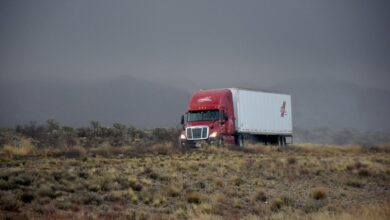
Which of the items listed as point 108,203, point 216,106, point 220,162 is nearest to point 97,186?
point 108,203

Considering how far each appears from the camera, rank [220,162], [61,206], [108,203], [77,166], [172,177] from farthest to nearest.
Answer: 1. [220,162]
2. [77,166]
3. [172,177]
4. [108,203]
5. [61,206]

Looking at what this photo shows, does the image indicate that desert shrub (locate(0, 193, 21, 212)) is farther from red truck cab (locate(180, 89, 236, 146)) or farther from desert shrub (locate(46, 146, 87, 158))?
red truck cab (locate(180, 89, 236, 146))

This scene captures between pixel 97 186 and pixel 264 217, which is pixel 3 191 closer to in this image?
pixel 97 186

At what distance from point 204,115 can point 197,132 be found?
1.32 m

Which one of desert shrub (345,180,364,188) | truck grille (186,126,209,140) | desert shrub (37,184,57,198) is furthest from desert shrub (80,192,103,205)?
truck grille (186,126,209,140)

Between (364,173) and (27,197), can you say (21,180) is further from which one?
(364,173)

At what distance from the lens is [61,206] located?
15.0 m

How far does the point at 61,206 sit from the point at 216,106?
2503cm

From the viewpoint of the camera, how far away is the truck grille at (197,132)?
39175 mm

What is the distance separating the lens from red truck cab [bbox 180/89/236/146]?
39.0 m

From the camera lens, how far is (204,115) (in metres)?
39.9

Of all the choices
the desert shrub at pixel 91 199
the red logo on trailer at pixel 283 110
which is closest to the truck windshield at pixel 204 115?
the red logo on trailer at pixel 283 110

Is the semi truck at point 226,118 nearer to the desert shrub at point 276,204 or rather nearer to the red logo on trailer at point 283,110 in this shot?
the red logo on trailer at point 283,110

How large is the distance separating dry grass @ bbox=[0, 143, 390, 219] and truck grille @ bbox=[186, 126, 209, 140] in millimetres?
10804
